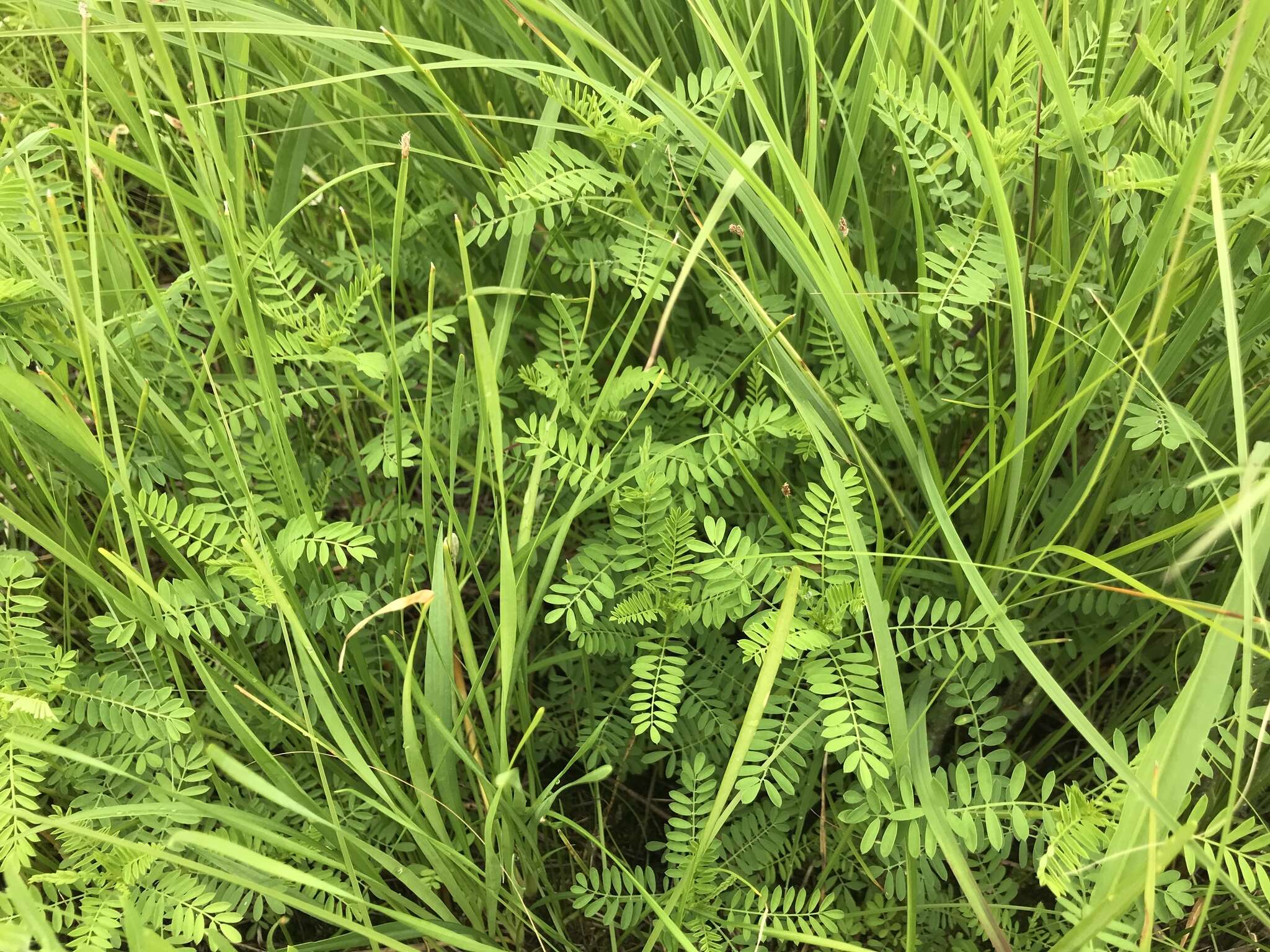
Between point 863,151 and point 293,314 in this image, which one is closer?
point 293,314

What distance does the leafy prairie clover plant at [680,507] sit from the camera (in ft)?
3.06

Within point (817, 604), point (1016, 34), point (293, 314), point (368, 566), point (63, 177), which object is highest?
point (1016, 34)

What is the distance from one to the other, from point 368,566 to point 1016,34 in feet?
3.58

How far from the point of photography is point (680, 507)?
115 cm

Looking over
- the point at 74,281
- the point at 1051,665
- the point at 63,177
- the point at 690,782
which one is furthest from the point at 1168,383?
the point at 63,177

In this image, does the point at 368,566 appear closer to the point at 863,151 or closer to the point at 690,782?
the point at 690,782

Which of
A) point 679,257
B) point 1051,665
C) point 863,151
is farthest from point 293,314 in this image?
point 1051,665

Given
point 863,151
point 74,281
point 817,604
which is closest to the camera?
point 74,281

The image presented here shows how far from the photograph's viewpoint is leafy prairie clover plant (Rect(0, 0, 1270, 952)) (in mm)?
933

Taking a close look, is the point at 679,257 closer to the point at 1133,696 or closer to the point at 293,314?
the point at 293,314

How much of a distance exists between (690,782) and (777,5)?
105cm

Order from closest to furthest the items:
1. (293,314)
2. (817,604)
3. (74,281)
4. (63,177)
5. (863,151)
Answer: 1. (74,281)
2. (817,604)
3. (293,314)
4. (863,151)
5. (63,177)

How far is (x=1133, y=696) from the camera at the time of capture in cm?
121

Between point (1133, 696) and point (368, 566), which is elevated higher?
point (368, 566)
